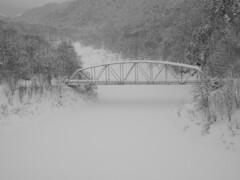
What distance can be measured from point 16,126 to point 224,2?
35269 mm

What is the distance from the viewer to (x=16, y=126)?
69.9 feet

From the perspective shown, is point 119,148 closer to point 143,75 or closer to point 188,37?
point 143,75

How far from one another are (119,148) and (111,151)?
2.38ft

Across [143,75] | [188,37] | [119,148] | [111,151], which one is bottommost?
[111,151]

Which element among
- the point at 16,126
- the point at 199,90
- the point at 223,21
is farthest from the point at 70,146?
the point at 223,21

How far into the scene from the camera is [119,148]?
1628 cm

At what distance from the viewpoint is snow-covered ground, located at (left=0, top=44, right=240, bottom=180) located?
42.8 feet

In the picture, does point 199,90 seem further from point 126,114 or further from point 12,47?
point 12,47

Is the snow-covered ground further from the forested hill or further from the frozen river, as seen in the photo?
the forested hill

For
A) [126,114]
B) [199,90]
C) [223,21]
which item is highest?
[223,21]

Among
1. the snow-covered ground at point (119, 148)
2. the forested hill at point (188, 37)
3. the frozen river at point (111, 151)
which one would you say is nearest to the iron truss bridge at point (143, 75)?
the forested hill at point (188, 37)

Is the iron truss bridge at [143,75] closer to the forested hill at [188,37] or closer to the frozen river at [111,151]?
the forested hill at [188,37]

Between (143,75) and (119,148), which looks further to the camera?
(143,75)

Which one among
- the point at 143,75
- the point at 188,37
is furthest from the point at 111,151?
the point at 188,37
